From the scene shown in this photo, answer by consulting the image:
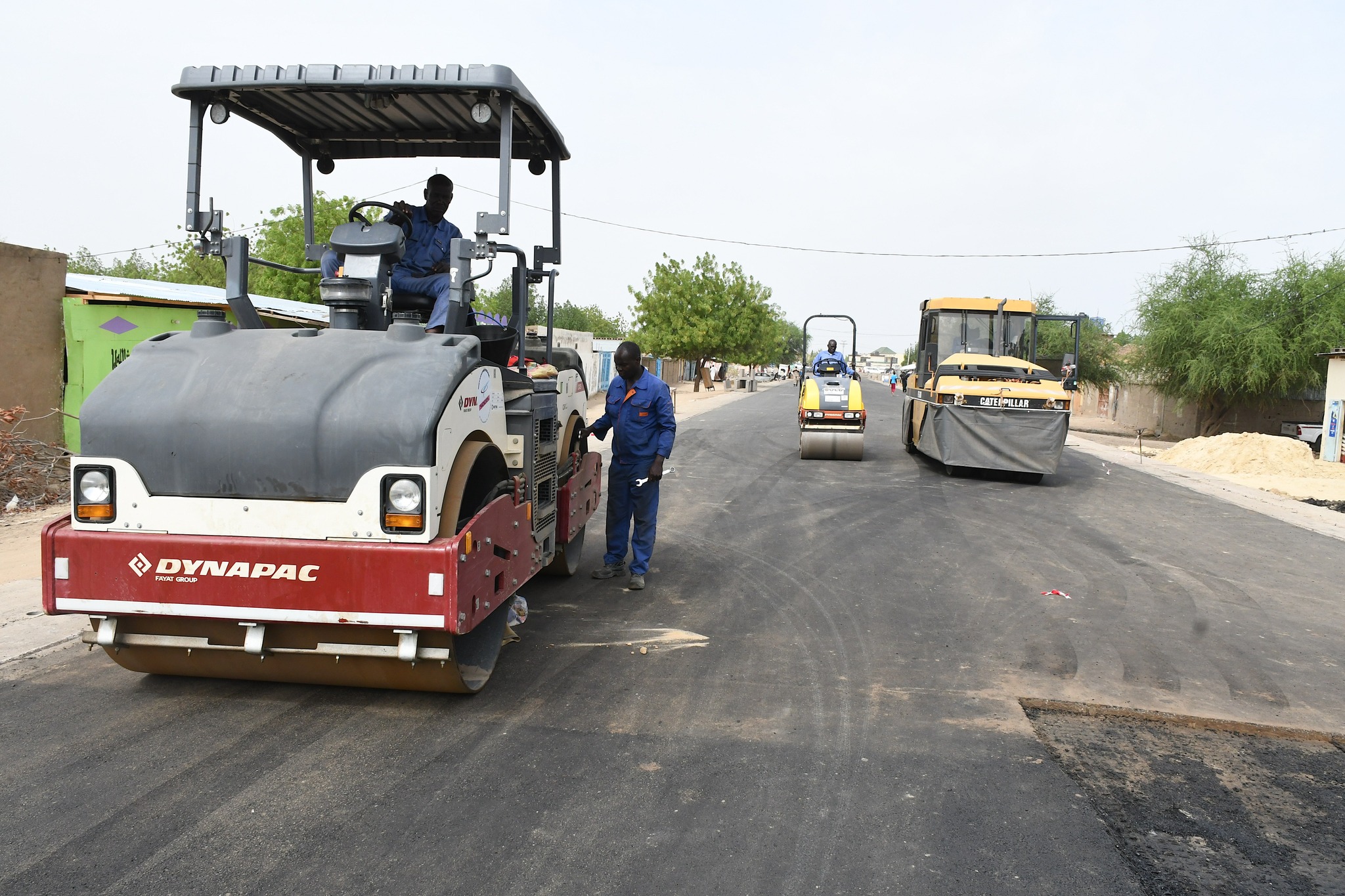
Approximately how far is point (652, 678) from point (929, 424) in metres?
10.8

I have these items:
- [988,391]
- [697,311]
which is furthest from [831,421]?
[697,311]

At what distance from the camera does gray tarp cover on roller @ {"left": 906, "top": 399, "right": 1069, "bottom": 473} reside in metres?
13.7

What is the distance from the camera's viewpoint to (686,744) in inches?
164

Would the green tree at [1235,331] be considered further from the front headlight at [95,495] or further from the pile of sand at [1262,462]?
the front headlight at [95,495]

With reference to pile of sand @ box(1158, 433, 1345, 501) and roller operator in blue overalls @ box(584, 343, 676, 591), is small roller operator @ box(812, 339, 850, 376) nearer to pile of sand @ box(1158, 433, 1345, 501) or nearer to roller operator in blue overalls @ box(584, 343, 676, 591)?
pile of sand @ box(1158, 433, 1345, 501)

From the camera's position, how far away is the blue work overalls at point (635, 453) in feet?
23.0

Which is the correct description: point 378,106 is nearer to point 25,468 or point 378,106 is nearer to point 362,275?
point 362,275

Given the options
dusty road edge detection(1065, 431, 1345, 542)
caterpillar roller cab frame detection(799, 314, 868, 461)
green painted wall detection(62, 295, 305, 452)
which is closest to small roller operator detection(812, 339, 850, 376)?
caterpillar roller cab frame detection(799, 314, 868, 461)

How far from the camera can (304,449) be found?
3846 millimetres

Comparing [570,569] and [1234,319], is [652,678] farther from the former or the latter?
[1234,319]

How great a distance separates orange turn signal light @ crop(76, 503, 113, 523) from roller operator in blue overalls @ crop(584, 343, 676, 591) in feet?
11.5

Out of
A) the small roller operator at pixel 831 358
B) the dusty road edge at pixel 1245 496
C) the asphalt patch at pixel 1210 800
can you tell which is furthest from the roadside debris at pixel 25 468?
the dusty road edge at pixel 1245 496

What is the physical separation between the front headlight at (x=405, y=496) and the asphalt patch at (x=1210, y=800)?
2.92m

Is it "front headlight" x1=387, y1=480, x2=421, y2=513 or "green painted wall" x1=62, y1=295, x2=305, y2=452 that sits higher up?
"green painted wall" x1=62, y1=295, x2=305, y2=452
